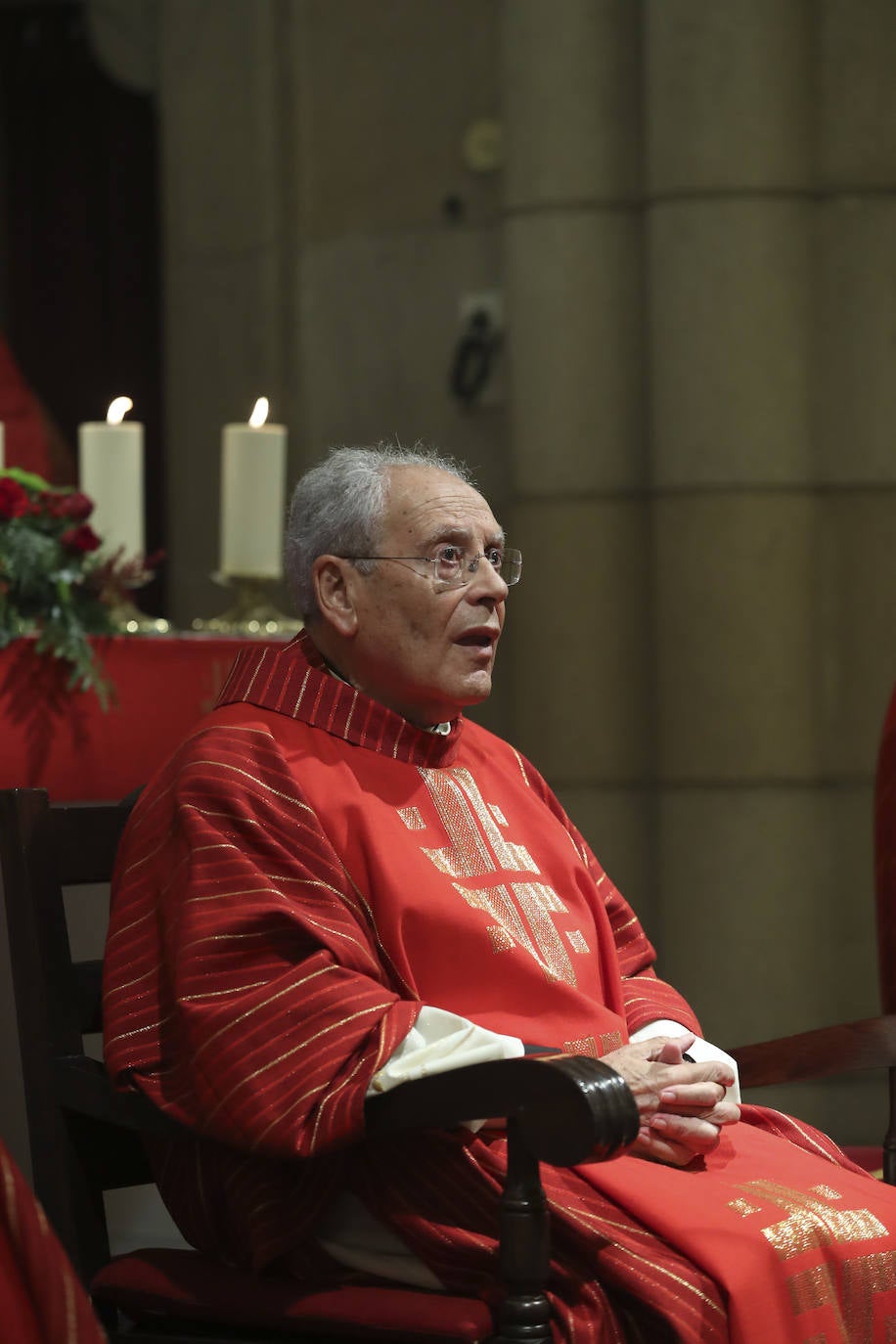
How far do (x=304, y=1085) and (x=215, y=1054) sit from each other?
0.12 meters

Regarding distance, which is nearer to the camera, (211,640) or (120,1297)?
(120,1297)

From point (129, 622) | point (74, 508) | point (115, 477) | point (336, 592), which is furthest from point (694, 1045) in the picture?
point (115, 477)

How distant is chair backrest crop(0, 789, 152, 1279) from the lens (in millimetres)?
2627

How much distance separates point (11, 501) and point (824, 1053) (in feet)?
5.56

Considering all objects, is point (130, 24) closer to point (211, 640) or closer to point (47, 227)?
point (47, 227)

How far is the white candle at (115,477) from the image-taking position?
3.82m

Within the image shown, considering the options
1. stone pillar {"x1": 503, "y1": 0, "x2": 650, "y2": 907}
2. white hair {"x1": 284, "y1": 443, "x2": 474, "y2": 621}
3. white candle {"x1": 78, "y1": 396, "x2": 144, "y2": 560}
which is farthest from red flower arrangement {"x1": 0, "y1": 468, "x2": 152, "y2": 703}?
stone pillar {"x1": 503, "y1": 0, "x2": 650, "y2": 907}

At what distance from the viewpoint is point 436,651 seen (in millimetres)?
2812

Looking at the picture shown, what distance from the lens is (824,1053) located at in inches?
115

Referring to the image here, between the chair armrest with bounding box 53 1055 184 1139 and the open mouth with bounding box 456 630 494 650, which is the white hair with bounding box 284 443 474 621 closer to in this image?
the open mouth with bounding box 456 630 494 650

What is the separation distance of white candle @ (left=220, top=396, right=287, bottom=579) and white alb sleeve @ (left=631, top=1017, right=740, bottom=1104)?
1387mm

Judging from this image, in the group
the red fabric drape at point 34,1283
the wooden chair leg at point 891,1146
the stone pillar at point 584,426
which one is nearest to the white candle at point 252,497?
the stone pillar at point 584,426

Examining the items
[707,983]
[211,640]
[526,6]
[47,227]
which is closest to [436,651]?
[211,640]

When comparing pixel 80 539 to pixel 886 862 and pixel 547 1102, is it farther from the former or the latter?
pixel 547 1102
